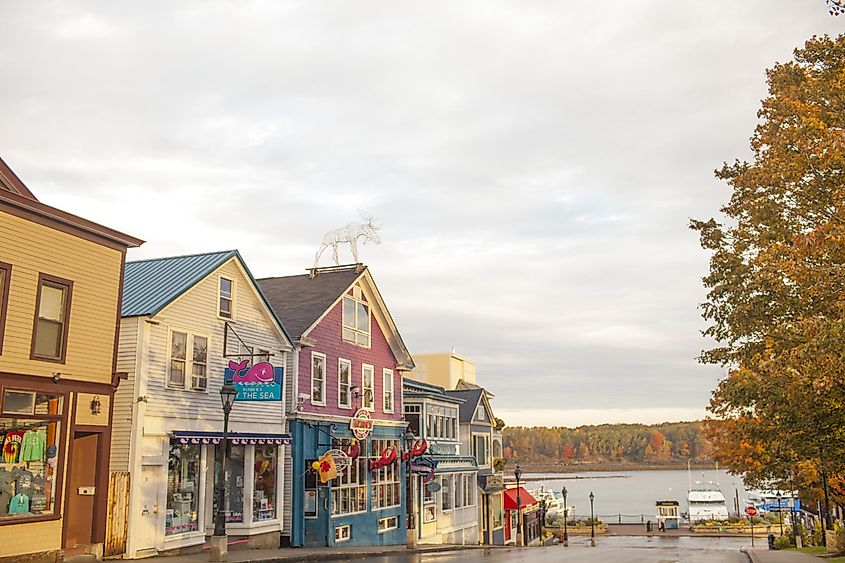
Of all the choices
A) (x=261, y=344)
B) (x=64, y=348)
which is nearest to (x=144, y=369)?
(x=64, y=348)

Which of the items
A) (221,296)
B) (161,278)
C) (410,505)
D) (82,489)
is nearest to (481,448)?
(410,505)

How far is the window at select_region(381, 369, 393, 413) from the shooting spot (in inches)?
1460

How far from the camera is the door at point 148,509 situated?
853 inches

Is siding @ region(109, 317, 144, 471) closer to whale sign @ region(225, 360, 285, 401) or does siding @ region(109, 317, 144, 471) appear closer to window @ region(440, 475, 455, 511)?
whale sign @ region(225, 360, 285, 401)

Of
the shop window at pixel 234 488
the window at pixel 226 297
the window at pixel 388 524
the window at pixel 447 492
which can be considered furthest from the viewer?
the window at pixel 447 492

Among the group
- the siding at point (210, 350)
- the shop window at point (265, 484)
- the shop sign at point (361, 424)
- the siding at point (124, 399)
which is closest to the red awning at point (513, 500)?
the shop sign at point (361, 424)

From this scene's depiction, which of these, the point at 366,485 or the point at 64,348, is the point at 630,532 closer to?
the point at 366,485

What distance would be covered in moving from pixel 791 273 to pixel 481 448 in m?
35.8

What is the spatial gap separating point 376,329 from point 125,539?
57.7ft

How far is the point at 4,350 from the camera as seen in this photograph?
18.2 meters

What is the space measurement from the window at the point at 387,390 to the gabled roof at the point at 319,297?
112 cm

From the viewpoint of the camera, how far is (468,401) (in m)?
49.8

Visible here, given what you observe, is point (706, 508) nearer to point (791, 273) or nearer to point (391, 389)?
point (391, 389)

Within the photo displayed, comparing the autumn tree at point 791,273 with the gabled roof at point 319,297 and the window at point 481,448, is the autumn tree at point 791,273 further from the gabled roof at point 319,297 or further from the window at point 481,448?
the window at point 481,448
